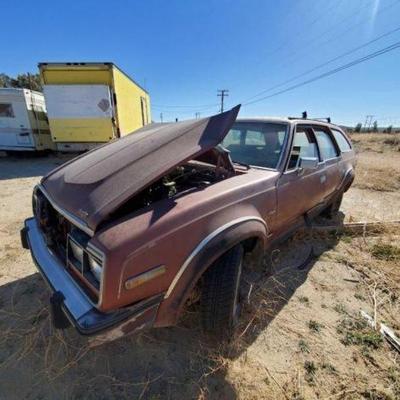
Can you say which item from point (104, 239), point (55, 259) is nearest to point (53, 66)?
point (55, 259)

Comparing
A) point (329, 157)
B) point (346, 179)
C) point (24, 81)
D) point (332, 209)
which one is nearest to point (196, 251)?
point (329, 157)

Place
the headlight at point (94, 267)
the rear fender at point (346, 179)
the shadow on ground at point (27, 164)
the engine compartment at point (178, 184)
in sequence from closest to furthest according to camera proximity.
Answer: the headlight at point (94, 267), the engine compartment at point (178, 184), the rear fender at point (346, 179), the shadow on ground at point (27, 164)

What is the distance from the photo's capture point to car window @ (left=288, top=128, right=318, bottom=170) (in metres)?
2.68

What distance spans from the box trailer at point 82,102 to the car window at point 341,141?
284 inches

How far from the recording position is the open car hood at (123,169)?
1.61m

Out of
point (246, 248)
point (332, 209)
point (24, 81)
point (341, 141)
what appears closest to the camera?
point (246, 248)

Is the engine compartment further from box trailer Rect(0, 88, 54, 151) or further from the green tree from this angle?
the green tree

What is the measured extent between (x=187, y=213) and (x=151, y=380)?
1.27 metres

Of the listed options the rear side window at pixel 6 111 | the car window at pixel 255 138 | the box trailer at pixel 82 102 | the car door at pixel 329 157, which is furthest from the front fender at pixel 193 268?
the rear side window at pixel 6 111

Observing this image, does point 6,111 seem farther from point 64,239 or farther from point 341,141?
point 341,141

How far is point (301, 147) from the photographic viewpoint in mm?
3037

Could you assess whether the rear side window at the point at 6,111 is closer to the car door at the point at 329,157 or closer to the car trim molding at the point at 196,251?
the car door at the point at 329,157

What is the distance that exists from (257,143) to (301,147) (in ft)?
1.89

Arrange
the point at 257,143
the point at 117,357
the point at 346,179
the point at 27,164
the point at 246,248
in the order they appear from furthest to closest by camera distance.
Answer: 1. the point at 27,164
2. the point at 346,179
3. the point at 257,143
4. the point at 246,248
5. the point at 117,357
